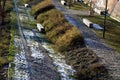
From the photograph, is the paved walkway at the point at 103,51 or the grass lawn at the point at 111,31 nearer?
the paved walkway at the point at 103,51

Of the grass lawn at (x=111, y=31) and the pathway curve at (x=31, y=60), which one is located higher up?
the pathway curve at (x=31, y=60)

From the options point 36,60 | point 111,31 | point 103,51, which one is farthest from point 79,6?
point 36,60

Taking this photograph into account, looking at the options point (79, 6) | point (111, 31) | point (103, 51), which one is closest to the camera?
point (103, 51)

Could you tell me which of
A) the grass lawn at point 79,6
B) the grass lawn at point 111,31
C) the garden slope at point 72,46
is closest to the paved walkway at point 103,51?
the garden slope at point 72,46

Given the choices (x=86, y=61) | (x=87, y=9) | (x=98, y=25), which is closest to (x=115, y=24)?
(x=98, y=25)

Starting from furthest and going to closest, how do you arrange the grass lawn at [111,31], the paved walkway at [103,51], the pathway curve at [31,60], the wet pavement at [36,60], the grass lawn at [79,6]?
the grass lawn at [79,6]
the grass lawn at [111,31]
the paved walkway at [103,51]
the wet pavement at [36,60]
the pathway curve at [31,60]

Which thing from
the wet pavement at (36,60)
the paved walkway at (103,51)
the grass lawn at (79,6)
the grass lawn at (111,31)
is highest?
the wet pavement at (36,60)

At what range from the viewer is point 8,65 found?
72.8 feet

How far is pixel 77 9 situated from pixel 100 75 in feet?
81.2

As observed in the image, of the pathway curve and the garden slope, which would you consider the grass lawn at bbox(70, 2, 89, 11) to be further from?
the pathway curve

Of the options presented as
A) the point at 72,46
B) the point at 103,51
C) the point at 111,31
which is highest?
the point at 72,46

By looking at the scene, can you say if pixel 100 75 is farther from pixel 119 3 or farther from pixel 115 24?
pixel 119 3

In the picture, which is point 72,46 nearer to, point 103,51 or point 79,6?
point 103,51

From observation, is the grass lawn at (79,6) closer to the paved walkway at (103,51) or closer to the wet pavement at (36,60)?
the paved walkway at (103,51)
